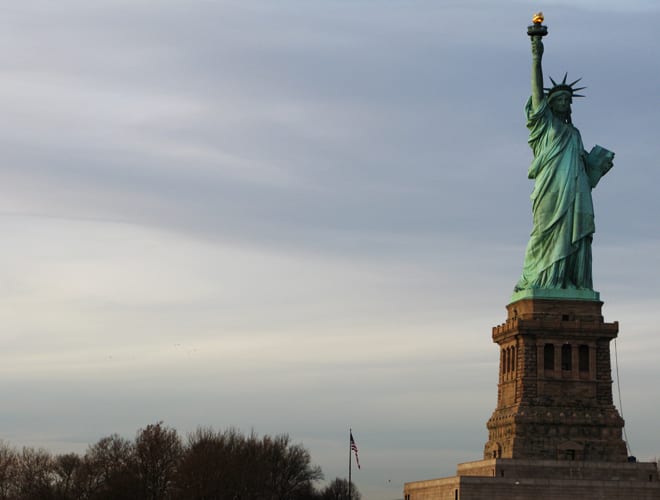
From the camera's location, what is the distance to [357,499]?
124 metres

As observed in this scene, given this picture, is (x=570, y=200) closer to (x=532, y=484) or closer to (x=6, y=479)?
(x=532, y=484)

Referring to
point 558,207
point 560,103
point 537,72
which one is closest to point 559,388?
point 558,207

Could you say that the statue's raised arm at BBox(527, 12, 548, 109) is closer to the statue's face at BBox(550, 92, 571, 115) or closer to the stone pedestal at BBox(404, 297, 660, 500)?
the statue's face at BBox(550, 92, 571, 115)

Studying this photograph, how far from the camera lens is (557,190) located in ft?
255

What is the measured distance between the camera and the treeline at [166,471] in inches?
3615

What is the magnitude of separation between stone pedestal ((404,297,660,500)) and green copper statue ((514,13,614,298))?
4.79 feet

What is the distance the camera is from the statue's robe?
252ft

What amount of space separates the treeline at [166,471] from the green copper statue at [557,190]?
2341 centimetres

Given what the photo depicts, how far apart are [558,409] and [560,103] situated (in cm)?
1463

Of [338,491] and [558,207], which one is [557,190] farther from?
[338,491]

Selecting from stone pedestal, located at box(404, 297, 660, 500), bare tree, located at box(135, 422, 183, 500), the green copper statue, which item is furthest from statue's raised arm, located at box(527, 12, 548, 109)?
bare tree, located at box(135, 422, 183, 500)

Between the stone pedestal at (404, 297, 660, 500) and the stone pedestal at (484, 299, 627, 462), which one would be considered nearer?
the stone pedestal at (404, 297, 660, 500)

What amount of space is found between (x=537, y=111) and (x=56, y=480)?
42691 mm

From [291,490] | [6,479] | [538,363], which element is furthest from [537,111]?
[6,479]
